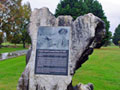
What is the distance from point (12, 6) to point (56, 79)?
27.0 m

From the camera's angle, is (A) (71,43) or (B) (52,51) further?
(A) (71,43)

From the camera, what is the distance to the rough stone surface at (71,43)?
5.91 meters

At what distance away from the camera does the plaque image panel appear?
600cm

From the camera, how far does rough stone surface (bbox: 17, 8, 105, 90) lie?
19.4 ft

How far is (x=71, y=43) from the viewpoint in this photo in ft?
20.6

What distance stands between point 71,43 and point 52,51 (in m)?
0.67

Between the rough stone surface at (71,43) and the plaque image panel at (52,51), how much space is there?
0.47 feet

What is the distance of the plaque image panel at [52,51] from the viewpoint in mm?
5996

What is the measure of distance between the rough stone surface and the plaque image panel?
0.47ft

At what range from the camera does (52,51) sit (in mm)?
6141

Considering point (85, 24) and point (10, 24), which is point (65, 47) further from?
point (10, 24)

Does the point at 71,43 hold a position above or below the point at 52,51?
above

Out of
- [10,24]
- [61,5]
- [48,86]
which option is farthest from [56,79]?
[61,5]

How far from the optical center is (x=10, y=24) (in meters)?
30.7
